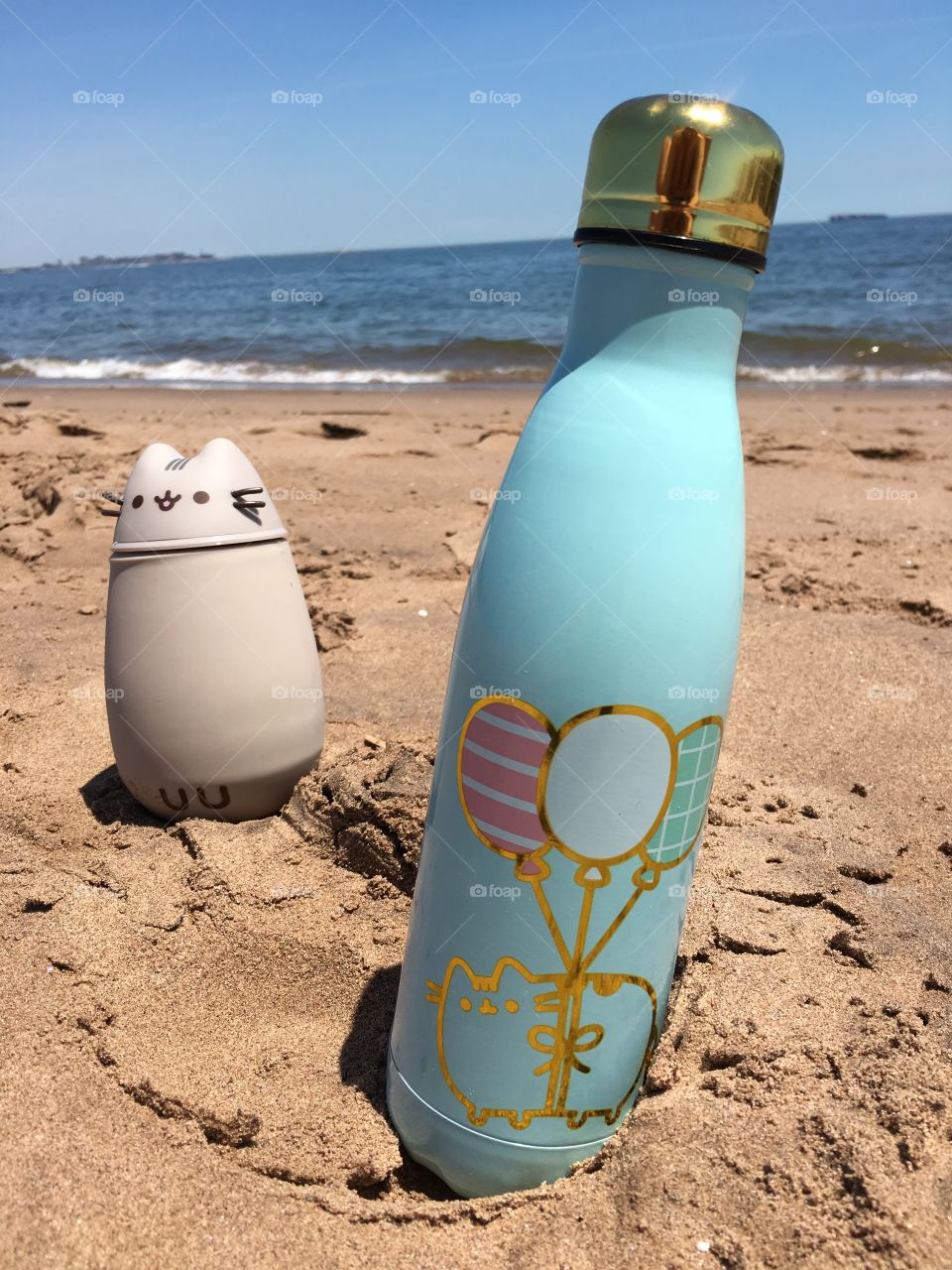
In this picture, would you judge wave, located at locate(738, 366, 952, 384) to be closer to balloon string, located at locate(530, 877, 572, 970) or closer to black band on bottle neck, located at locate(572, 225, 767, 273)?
black band on bottle neck, located at locate(572, 225, 767, 273)

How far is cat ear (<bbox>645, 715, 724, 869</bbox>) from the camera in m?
1.70

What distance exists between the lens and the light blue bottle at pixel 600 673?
1532mm

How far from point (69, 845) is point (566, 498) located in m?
2.05

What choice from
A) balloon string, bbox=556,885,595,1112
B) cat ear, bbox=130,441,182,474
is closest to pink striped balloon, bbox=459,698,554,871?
balloon string, bbox=556,885,595,1112

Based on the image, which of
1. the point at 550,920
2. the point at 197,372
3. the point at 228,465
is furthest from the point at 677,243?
the point at 197,372

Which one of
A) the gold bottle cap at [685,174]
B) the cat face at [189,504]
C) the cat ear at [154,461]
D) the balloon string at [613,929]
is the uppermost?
the gold bottle cap at [685,174]

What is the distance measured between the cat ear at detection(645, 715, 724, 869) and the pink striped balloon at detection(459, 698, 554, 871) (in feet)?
0.71

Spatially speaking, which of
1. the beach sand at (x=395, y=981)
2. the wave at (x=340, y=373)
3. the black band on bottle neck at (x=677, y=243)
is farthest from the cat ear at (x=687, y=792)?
the wave at (x=340, y=373)

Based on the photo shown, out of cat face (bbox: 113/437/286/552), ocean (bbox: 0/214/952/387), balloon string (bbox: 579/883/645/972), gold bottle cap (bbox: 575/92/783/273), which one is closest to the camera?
gold bottle cap (bbox: 575/92/783/273)

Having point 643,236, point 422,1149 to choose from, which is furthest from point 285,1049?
point 643,236

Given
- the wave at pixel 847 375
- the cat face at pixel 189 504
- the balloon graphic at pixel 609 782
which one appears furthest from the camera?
the wave at pixel 847 375

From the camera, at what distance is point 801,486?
21.5 feet

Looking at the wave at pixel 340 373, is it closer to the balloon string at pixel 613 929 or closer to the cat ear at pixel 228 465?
the cat ear at pixel 228 465

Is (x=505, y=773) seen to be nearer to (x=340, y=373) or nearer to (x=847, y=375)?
(x=847, y=375)
